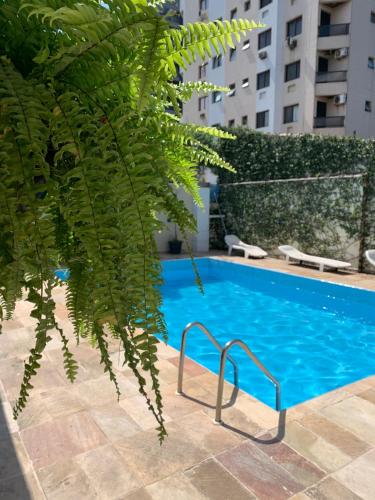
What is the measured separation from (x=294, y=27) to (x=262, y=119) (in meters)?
4.76

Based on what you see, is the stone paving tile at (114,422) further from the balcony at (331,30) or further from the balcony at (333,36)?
the balcony at (331,30)

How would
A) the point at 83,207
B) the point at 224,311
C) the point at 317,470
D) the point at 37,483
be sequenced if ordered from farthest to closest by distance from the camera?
1. the point at 224,311
2. the point at 317,470
3. the point at 37,483
4. the point at 83,207

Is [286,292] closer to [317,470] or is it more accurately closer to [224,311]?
[224,311]

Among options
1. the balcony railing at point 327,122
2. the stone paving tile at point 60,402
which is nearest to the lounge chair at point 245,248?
the stone paving tile at point 60,402

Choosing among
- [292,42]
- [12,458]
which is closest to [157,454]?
[12,458]

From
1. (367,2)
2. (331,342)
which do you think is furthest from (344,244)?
(367,2)

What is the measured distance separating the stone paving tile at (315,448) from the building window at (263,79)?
21.1m

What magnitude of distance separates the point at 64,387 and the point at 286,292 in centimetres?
602

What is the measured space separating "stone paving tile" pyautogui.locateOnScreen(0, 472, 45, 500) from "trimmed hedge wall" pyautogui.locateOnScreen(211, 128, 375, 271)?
8.54 metres

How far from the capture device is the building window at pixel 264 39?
2007 cm

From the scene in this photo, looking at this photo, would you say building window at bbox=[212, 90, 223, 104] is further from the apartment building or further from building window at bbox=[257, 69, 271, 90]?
building window at bbox=[257, 69, 271, 90]

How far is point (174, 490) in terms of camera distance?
217 centimetres

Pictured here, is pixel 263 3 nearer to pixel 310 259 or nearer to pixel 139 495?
pixel 310 259

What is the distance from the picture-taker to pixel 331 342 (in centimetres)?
582
